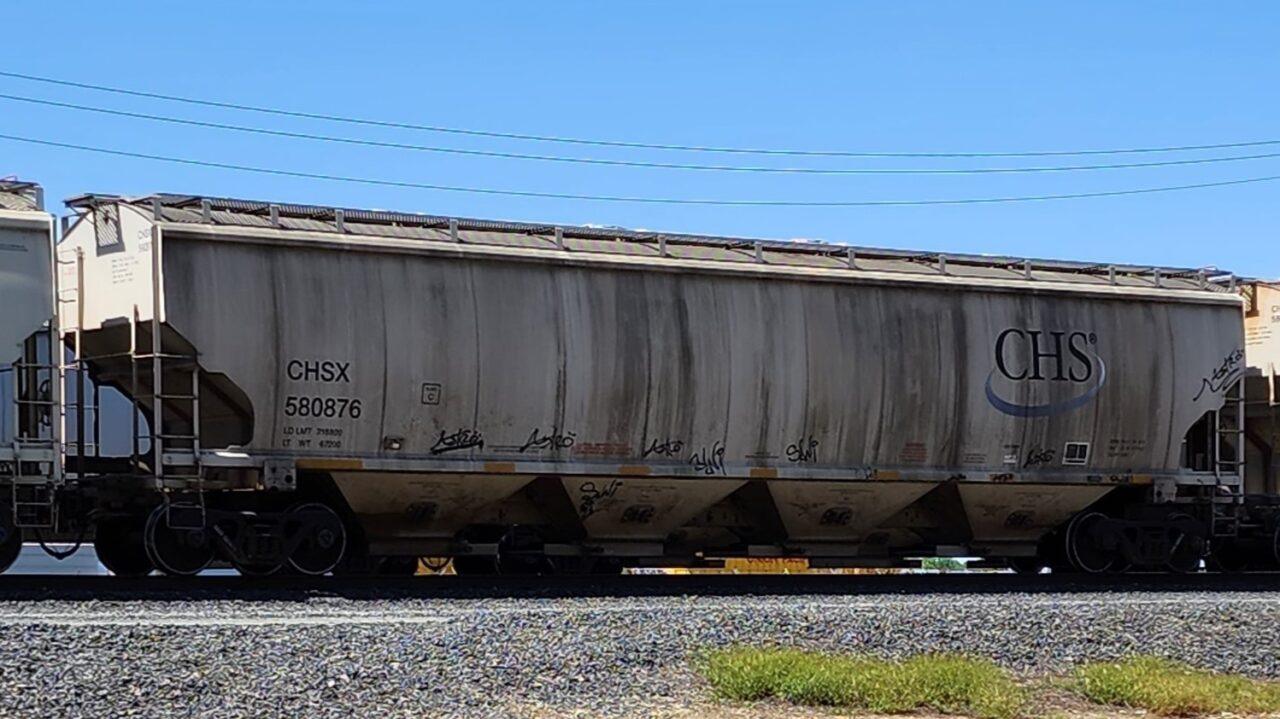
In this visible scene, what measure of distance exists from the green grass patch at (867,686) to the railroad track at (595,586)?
260 inches

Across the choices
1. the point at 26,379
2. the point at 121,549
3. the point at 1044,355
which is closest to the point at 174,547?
the point at 121,549

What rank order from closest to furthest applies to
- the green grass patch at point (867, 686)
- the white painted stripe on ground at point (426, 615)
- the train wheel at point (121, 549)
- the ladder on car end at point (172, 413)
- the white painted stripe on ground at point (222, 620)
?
the green grass patch at point (867, 686) < the white painted stripe on ground at point (222, 620) < the white painted stripe on ground at point (426, 615) < the ladder on car end at point (172, 413) < the train wheel at point (121, 549)

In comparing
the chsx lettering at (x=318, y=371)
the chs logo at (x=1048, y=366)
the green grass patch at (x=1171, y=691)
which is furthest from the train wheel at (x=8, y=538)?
the chs logo at (x=1048, y=366)

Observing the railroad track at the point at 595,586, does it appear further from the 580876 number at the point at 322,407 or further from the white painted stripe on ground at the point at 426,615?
the 580876 number at the point at 322,407

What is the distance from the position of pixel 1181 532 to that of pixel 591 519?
7940 millimetres

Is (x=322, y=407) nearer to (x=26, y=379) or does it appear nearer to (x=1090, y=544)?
(x=26, y=379)

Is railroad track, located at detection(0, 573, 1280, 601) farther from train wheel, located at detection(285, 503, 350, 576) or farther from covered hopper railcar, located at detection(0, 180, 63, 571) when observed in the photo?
covered hopper railcar, located at detection(0, 180, 63, 571)

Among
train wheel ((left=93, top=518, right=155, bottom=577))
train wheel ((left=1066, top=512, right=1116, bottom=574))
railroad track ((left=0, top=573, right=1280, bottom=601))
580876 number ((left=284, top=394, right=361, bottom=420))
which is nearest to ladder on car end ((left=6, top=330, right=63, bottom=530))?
railroad track ((left=0, top=573, right=1280, bottom=601))

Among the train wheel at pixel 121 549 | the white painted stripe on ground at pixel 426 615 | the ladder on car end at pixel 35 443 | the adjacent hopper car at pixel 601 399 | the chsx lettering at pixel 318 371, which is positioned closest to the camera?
the white painted stripe on ground at pixel 426 615

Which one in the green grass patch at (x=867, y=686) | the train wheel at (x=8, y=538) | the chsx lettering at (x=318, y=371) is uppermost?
the chsx lettering at (x=318, y=371)

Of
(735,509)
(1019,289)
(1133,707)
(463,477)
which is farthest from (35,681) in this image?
(1019,289)

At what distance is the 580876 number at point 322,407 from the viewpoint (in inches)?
688

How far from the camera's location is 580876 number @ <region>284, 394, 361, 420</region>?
17.5m

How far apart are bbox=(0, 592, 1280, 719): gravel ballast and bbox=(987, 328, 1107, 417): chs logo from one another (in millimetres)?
5283
